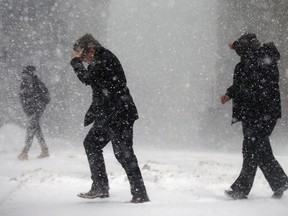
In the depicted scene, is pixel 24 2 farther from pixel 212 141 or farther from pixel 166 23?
pixel 166 23

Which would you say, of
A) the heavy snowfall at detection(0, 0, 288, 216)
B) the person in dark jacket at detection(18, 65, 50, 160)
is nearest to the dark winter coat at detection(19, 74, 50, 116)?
the person in dark jacket at detection(18, 65, 50, 160)

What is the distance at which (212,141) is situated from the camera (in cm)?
1747

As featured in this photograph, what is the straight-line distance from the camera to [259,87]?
14.9ft

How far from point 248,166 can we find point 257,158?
0.38 ft

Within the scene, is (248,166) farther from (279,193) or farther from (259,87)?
(259,87)

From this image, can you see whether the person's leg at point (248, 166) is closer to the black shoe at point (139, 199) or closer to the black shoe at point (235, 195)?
the black shoe at point (235, 195)

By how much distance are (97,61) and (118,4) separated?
103415mm

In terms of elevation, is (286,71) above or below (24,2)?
below

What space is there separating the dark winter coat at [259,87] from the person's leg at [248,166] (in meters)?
0.13

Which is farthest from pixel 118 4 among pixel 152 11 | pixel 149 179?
pixel 149 179

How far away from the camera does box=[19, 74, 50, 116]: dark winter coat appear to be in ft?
29.2

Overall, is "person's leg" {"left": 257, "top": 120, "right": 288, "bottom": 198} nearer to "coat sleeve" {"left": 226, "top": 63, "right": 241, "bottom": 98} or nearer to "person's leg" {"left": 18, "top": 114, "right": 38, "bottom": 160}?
"coat sleeve" {"left": 226, "top": 63, "right": 241, "bottom": 98}

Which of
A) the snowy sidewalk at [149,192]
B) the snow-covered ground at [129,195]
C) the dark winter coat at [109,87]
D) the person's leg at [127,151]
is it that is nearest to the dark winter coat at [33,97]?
the snow-covered ground at [129,195]

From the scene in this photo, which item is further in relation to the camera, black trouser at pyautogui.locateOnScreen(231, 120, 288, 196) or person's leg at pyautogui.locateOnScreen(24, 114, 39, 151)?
person's leg at pyautogui.locateOnScreen(24, 114, 39, 151)
